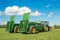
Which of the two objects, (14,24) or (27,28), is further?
(14,24)

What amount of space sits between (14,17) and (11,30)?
1.36 m

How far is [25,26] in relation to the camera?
48.3 feet

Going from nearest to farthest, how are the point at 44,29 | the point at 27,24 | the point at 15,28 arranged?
the point at 27,24 < the point at 15,28 < the point at 44,29

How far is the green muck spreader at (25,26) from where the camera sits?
1477 centimetres

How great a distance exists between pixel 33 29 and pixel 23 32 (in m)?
1.01

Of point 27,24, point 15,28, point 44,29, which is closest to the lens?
point 27,24

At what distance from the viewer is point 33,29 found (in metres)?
15.2

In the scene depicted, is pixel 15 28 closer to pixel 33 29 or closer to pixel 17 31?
pixel 17 31

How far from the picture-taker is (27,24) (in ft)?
48.2

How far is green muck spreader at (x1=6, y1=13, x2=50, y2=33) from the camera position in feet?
48.5

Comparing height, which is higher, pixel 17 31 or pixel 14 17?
pixel 14 17

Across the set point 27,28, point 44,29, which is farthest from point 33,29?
point 44,29

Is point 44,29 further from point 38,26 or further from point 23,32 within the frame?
point 23,32

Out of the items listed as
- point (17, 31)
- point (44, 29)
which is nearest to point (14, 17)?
point (17, 31)
